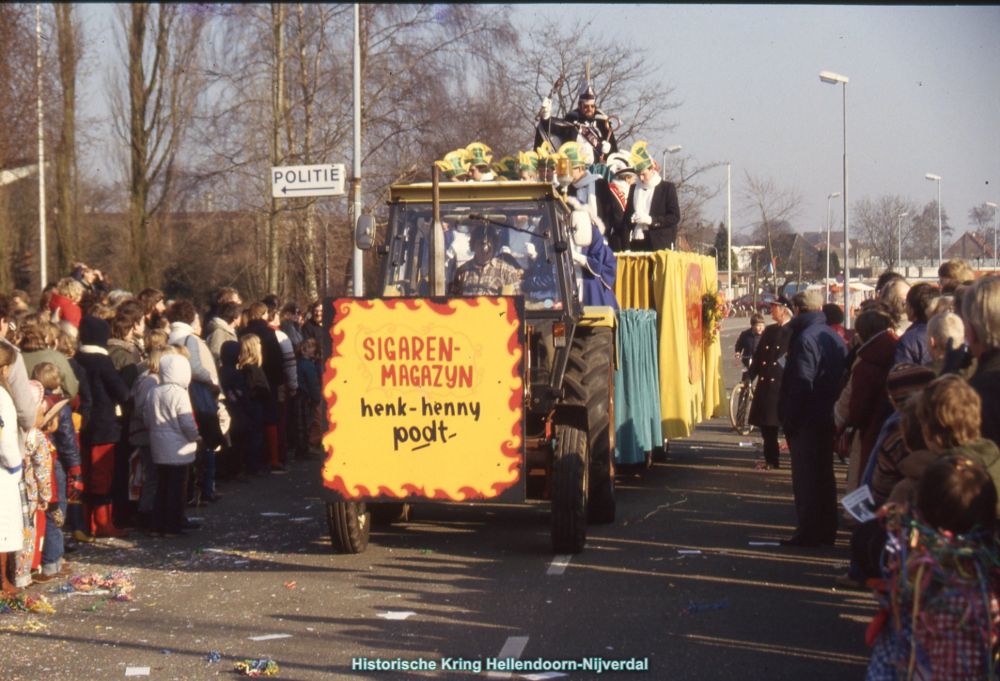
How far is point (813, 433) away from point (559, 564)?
2197 millimetres

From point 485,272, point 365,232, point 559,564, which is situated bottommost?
point 559,564

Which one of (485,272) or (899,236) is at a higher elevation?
(899,236)

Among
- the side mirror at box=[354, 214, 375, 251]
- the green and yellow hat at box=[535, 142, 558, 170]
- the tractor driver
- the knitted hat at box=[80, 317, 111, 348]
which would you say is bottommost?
the knitted hat at box=[80, 317, 111, 348]

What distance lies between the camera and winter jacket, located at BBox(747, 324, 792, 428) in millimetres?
11477

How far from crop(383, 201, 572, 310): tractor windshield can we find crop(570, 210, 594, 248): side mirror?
0.44m

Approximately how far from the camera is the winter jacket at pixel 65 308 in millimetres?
10516

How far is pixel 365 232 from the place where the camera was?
8469mm

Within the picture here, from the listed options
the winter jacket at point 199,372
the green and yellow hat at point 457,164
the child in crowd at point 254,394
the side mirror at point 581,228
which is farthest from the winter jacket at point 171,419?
the side mirror at point 581,228

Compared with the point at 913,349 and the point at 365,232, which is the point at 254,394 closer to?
the point at 365,232

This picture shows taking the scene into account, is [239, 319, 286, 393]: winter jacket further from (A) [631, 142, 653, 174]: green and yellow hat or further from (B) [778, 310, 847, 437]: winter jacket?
(B) [778, 310, 847, 437]: winter jacket

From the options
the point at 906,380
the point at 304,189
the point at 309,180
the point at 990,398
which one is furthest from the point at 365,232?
the point at 309,180

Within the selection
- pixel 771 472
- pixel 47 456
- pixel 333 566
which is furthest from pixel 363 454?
pixel 771 472

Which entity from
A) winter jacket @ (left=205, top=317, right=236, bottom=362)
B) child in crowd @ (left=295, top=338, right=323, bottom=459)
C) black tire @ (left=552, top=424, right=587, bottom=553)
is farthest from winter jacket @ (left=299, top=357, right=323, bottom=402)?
black tire @ (left=552, top=424, right=587, bottom=553)

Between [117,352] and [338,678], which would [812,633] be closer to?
[338,678]
